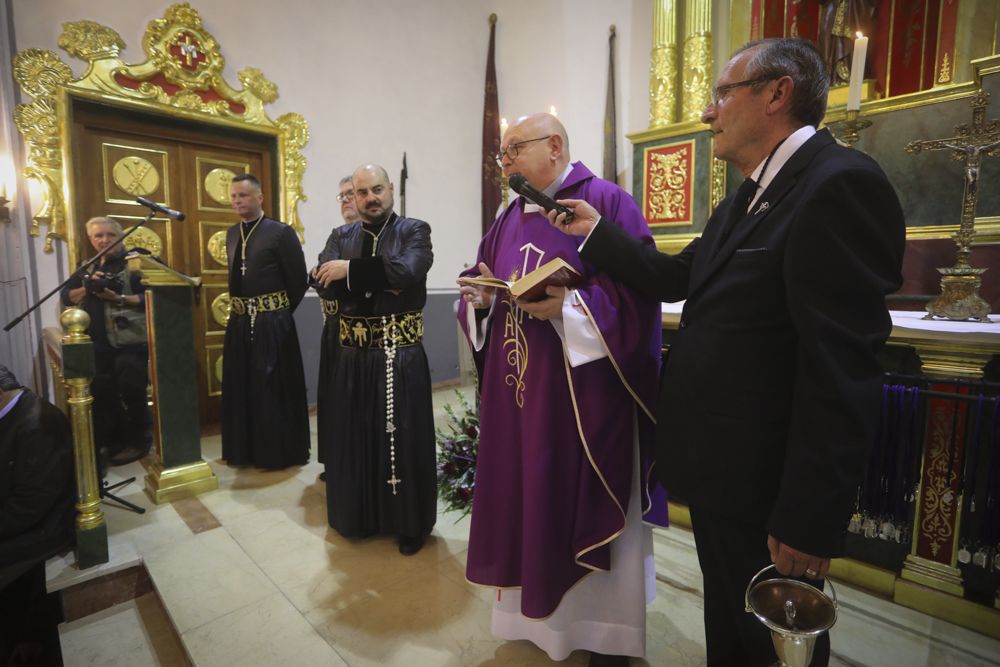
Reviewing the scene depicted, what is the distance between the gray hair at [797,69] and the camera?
115cm

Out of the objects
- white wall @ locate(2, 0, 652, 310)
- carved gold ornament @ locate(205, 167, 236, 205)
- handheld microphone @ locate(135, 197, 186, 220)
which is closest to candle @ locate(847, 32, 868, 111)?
handheld microphone @ locate(135, 197, 186, 220)

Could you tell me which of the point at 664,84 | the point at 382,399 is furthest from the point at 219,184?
the point at 664,84

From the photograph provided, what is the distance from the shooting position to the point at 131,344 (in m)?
3.94

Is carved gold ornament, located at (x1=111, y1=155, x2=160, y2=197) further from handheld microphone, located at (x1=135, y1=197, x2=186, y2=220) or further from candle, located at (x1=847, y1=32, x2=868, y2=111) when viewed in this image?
candle, located at (x1=847, y1=32, x2=868, y2=111)

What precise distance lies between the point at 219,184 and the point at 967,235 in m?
5.45

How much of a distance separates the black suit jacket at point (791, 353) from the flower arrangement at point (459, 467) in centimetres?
212

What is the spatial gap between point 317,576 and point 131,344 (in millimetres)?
2616

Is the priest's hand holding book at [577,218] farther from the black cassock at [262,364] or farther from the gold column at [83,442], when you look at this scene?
the black cassock at [262,364]

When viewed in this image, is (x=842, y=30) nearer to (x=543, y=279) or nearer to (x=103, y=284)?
(x=543, y=279)

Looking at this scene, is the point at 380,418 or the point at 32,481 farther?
the point at 380,418

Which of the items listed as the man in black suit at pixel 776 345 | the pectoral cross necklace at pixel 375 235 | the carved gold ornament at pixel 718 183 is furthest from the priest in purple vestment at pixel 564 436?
the carved gold ornament at pixel 718 183

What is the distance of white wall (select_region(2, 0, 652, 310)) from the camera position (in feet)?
15.7

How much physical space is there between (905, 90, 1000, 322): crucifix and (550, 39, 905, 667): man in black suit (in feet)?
5.33

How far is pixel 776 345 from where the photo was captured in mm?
1093
